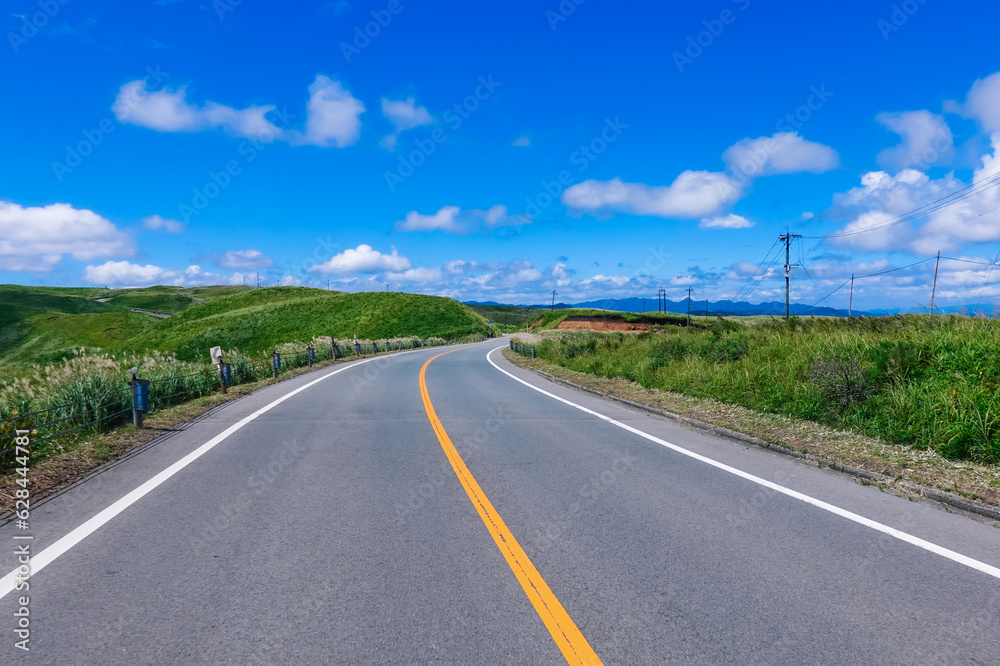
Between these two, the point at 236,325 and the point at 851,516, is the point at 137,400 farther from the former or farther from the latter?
the point at 236,325

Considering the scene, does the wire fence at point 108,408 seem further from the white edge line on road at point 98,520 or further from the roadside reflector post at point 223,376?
the white edge line on road at point 98,520

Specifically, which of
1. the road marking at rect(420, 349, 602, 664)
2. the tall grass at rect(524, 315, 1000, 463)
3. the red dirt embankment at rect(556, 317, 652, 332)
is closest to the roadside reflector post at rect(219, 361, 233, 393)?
the road marking at rect(420, 349, 602, 664)

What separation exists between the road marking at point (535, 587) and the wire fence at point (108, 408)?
5.32 m

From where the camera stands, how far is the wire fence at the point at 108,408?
23.8ft

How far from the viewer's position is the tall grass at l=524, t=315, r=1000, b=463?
719cm

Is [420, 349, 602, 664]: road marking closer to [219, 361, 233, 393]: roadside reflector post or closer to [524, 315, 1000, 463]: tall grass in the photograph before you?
[524, 315, 1000, 463]: tall grass

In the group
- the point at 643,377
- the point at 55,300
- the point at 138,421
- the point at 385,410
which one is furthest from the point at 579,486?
the point at 55,300

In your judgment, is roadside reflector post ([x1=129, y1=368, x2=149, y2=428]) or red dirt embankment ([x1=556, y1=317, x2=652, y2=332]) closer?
roadside reflector post ([x1=129, y1=368, x2=149, y2=428])

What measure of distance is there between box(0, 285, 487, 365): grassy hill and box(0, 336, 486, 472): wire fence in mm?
60750

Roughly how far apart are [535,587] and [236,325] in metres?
98.3

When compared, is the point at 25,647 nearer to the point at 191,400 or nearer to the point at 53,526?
the point at 53,526

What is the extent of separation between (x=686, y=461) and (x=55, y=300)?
6433 inches

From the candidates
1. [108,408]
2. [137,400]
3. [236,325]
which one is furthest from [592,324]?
[137,400]

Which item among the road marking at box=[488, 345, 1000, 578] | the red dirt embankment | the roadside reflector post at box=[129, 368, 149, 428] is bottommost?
the red dirt embankment
